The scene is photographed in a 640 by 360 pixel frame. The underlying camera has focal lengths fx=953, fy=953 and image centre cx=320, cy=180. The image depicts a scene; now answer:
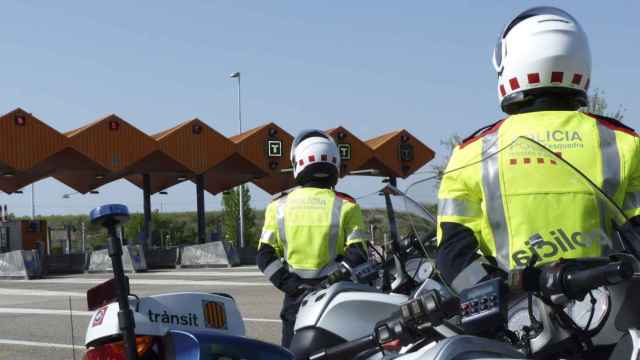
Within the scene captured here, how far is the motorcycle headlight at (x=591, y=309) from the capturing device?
2127 mm

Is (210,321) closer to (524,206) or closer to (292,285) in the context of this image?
(524,206)

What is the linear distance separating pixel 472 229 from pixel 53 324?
36.8ft

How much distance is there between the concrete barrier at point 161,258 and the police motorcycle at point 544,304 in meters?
31.2

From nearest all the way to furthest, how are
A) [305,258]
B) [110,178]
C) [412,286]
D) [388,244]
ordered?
[388,244] → [412,286] → [305,258] → [110,178]

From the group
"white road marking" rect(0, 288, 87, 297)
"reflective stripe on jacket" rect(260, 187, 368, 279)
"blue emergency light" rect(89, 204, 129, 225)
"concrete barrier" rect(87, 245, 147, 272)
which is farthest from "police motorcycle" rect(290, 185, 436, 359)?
"concrete barrier" rect(87, 245, 147, 272)

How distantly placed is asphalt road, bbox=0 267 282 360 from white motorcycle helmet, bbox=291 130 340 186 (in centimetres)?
151

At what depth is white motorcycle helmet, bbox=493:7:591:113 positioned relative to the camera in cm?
260

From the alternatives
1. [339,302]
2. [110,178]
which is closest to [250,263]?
[110,178]

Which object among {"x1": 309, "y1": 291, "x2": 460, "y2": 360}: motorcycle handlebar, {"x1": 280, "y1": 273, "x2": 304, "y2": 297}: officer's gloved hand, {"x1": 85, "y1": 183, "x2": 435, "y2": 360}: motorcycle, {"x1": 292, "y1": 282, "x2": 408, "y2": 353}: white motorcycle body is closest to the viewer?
{"x1": 309, "y1": 291, "x2": 460, "y2": 360}: motorcycle handlebar

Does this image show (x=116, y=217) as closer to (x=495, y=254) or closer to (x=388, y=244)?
(x=495, y=254)

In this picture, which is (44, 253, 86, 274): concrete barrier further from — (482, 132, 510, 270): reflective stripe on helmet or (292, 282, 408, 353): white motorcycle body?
(482, 132, 510, 270): reflective stripe on helmet

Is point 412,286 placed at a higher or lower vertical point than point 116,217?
lower

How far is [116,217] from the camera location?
2.72m

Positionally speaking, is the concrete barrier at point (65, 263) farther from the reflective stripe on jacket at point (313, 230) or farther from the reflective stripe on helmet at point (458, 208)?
the reflective stripe on helmet at point (458, 208)
